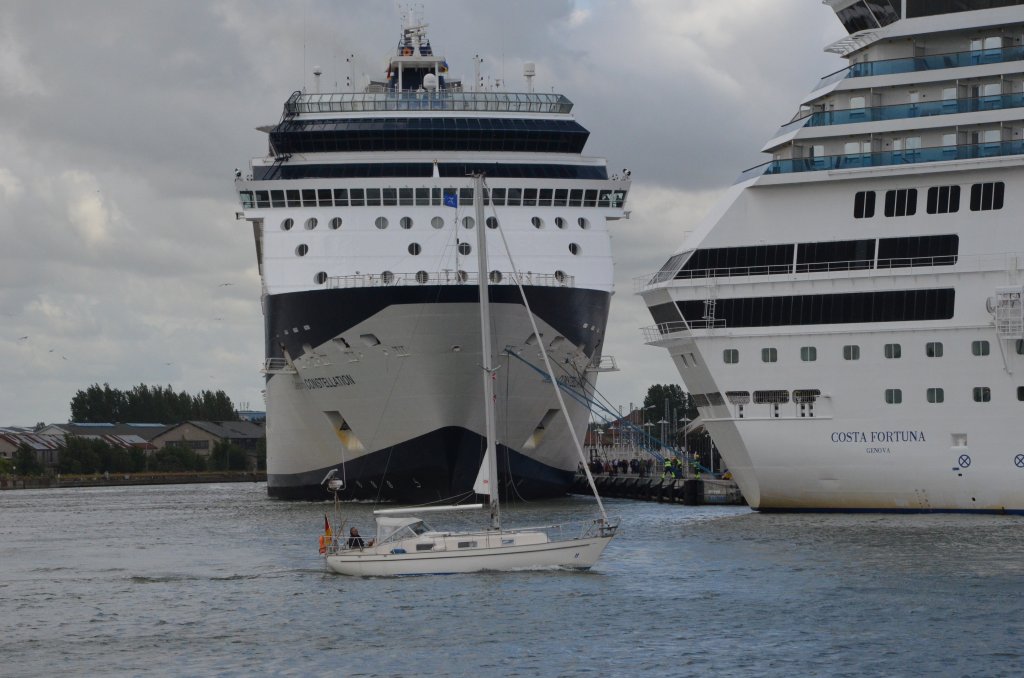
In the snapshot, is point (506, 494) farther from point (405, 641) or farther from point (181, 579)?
point (405, 641)

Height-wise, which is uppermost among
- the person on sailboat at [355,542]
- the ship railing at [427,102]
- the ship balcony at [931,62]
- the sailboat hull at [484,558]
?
the ship railing at [427,102]

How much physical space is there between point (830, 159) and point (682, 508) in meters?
17.3

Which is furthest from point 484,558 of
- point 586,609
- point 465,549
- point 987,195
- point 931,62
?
point 931,62

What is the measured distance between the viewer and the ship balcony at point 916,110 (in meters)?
43.2

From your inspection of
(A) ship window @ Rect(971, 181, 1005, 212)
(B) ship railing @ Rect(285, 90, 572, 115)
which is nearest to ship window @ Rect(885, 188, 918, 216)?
(A) ship window @ Rect(971, 181, 1005, 212)

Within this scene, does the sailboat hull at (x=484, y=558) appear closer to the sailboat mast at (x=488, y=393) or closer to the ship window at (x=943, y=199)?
the sailboat mast at (x=488, y=393)

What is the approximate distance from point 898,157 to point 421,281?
55.0 ft

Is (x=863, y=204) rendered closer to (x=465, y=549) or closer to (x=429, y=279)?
(x=465, y=549)

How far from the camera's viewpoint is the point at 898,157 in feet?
143

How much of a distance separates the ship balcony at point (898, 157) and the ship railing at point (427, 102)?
A: 1788 centimetres

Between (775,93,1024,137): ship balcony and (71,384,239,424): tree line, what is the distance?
475ft

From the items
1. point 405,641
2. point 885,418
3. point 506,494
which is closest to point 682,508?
point 506,494

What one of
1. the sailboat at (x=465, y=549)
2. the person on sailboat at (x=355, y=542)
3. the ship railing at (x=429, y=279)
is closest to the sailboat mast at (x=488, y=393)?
the sailboat at (x=465, y=549)

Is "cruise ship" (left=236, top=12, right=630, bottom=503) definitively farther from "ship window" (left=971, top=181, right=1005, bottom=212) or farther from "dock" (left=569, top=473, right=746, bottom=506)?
"ship window" (left=971, top=181, right=1005, bottom=212)
